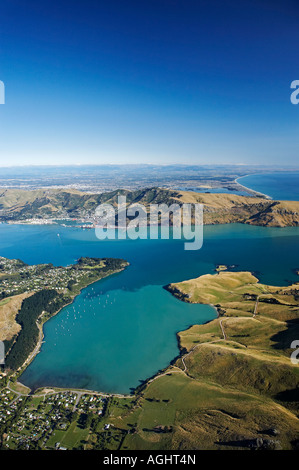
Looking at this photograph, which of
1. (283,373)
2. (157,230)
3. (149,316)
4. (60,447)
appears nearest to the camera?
(60,447)

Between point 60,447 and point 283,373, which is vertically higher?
point 283,373

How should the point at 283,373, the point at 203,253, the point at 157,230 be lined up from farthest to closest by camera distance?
the point at 157,230
the point at 203,253
the point at 283,373

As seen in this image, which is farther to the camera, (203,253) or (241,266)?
(203,253)

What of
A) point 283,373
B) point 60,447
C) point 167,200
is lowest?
point 60,447

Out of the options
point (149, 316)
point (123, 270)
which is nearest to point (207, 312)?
point (149, 316)

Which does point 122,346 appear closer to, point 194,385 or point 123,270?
point 194,385

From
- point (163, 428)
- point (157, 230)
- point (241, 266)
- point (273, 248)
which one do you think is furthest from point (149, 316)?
point (157, 230)
